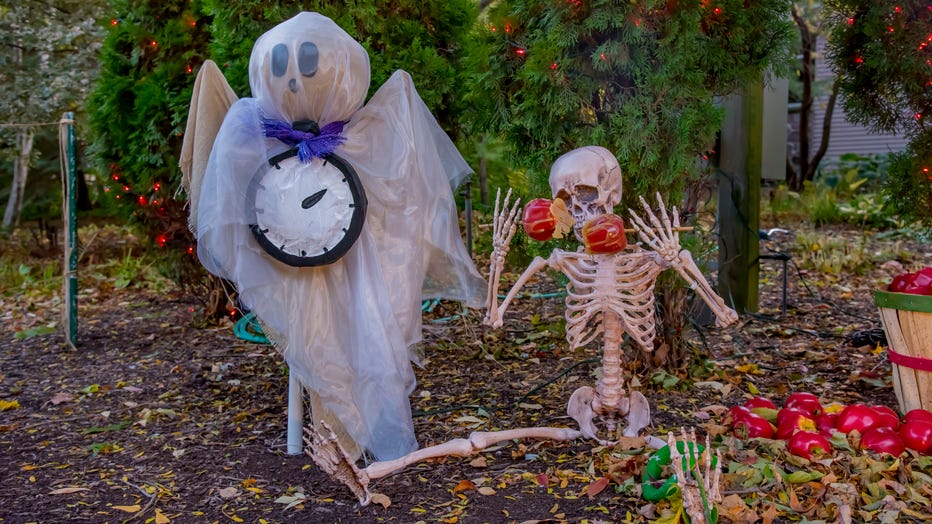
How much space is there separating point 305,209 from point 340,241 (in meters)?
0.18

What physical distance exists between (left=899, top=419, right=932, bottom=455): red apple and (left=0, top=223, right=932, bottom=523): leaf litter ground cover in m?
0.08

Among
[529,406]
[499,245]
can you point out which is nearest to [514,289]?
[499,245]

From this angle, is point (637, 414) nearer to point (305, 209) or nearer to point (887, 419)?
point (887, 419)

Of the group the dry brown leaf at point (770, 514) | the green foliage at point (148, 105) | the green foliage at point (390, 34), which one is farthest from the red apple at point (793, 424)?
the green foliage at point (148, 105)

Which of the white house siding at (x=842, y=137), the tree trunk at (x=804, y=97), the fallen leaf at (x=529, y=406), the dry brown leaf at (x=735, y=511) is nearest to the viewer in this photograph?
the dry brown leaf at (x=735, y=511)

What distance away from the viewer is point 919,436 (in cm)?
322

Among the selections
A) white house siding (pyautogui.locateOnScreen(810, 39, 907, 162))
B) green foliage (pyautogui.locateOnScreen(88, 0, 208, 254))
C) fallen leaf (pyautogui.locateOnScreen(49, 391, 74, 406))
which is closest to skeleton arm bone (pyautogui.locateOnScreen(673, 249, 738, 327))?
fallen leaf (pyautogui.locateOnScreen(49, 391, 74, 406))

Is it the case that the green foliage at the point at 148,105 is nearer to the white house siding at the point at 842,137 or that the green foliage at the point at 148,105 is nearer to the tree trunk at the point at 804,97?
the tree trunk at the point at 804,97

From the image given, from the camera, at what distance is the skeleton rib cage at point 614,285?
333 cm

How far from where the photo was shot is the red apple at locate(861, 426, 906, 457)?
3.18m

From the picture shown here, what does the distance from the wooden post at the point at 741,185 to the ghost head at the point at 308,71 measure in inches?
121

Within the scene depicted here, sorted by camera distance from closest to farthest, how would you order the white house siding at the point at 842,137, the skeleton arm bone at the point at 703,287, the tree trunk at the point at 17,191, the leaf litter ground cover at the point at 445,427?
1. the leaf litter ground cover at the point at 445,427
2. the skeleton arm bone at the point at 703,287
3. the tree trunk at the point at 17,191
4. the white house siding at the point at 842,137

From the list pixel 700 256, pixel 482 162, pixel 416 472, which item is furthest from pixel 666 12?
pixel 482 162

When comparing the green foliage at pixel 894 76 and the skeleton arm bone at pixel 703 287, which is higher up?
the green foliage at pixel 894 76
